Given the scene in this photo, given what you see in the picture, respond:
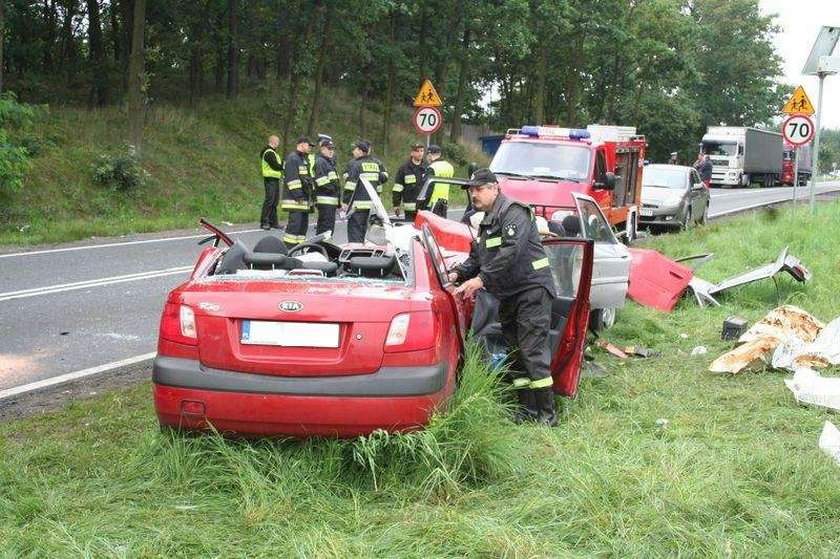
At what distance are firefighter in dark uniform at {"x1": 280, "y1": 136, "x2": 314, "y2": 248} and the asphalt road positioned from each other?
1.51 meters

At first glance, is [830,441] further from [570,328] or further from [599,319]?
[599,319]

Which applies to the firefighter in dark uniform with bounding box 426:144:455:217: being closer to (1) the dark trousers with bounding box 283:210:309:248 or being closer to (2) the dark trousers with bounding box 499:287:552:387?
(1) the dark trousers with bounding box 283:210:309:248

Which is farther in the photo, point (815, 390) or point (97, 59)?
point (97, 59)

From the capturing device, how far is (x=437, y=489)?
4.26m

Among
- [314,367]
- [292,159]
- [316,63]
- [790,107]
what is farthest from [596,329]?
[316,63]

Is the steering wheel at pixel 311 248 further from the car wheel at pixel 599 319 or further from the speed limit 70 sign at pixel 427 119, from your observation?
the speed limit 70 sign at pixel 427 119

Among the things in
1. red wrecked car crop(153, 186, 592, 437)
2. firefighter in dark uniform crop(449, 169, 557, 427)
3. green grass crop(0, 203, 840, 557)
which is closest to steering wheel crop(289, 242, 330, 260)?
firefighter in dark uniform crop(449, 169, 557, 427)

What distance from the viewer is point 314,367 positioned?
418 cm

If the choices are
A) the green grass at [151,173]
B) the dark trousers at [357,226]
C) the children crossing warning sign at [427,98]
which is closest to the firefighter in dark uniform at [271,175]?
the green grass at [151,173]

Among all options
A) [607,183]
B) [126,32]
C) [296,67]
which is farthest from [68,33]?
[607,183]

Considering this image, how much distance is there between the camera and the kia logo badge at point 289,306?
13.9 ft

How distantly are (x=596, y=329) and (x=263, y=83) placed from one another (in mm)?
27765

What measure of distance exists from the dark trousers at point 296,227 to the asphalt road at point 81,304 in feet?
4.68

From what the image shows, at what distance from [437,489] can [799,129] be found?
1545 cm
